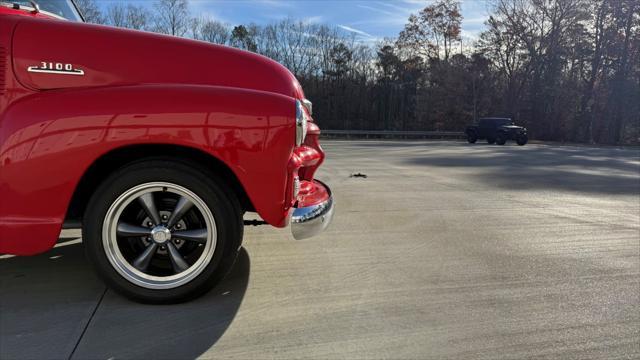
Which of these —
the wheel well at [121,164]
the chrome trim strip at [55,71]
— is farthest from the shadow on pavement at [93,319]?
the chrome trim strip at [55,71]

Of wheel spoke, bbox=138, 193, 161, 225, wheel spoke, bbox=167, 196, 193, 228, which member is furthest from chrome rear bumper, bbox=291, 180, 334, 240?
wheel spoke, bbox=138, 193, 161, 225

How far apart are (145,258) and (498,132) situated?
93.3 ft

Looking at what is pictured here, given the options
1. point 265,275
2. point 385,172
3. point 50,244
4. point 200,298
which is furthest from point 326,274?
point 385,172

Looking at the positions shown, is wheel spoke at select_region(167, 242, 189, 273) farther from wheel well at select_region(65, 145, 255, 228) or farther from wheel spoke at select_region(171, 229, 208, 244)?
wheel well at select_region(65, 145, 255, 228)

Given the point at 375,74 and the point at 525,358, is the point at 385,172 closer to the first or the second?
the point at 525,358

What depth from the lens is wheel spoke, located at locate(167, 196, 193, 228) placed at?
286 cm

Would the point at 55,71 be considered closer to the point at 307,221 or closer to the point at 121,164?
the point at 121,164

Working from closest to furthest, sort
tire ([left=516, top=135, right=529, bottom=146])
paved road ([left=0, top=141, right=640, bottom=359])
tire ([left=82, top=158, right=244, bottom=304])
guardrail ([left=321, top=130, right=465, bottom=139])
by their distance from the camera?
paved road ([left=0, top=141, right=640, bottom=359]) → tire ([left=82, top=158, right=244, bottom=304]) → tire ([left=516, top=135, right=529, bottom=146]) → guardrail ([left=321, top=130, right=465, bottom=139])

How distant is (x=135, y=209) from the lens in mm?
2939

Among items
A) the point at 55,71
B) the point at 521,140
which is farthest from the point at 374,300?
the point at 521,140

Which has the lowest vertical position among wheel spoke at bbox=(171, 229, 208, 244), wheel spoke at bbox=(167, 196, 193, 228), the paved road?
the paved road

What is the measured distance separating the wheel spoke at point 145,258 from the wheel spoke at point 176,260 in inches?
3.7

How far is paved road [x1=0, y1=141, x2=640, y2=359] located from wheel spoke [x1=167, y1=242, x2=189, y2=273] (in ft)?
0.76

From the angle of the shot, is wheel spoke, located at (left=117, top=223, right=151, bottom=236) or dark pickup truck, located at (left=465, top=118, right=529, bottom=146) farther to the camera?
dark pickup truck, located at (left=465, top=118, right=529, bottom=146)
